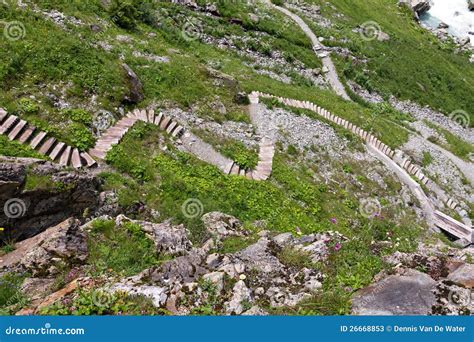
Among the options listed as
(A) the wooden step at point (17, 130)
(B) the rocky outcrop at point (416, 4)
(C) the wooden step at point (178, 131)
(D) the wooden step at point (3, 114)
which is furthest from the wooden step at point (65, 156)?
(B) the rocky outcrop at point (416, 4)

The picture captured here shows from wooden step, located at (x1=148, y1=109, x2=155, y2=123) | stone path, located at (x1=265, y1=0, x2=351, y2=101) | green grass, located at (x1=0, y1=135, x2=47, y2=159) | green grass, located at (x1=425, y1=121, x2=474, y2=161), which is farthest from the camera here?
stone path, located at (x1=265, y1=0, x2=351, y2=101)

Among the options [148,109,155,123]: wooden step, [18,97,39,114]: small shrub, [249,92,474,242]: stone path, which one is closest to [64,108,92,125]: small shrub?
[18,97,39,114]: small shrub

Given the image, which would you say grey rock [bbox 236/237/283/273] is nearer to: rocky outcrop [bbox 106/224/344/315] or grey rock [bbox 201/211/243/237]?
rocky outcrop [bbox 106/224/344/315]

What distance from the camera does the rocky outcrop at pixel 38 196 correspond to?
53.2ft

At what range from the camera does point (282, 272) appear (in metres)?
14.8

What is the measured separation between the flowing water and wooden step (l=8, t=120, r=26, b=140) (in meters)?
84.9

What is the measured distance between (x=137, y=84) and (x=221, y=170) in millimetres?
8704

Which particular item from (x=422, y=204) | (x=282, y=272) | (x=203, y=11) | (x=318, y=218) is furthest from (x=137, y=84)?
(x=203, y=11)

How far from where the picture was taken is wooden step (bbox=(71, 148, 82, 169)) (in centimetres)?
2100

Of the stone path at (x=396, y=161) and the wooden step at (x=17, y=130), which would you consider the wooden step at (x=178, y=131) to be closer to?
the wooden step at (x=17, y=130)

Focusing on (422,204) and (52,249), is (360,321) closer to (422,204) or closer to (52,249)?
(52,249)

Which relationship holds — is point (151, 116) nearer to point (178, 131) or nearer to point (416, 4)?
point (178, 131)

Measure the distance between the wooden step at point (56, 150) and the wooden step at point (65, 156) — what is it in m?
0.23

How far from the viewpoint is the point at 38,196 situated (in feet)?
56.1
